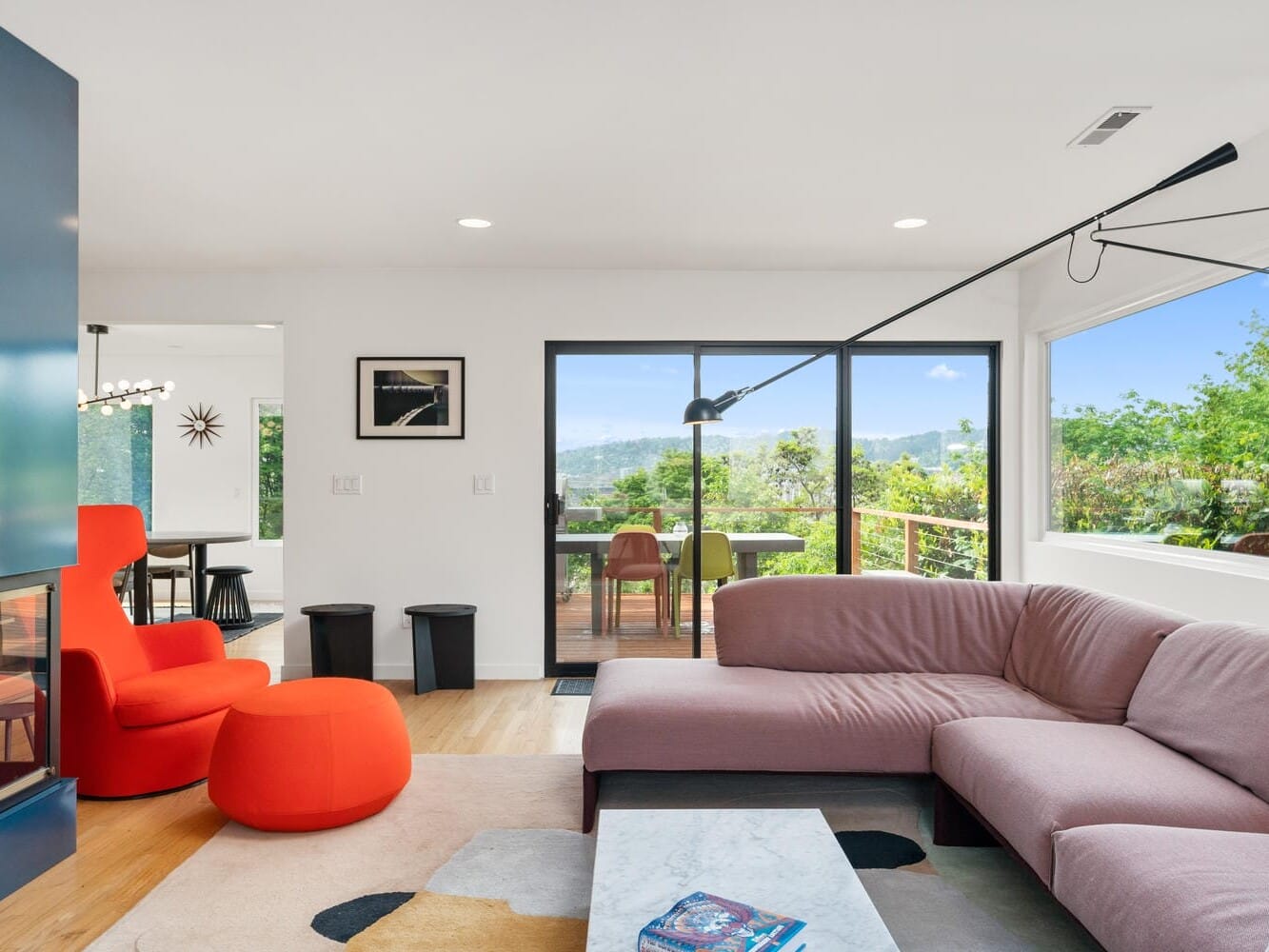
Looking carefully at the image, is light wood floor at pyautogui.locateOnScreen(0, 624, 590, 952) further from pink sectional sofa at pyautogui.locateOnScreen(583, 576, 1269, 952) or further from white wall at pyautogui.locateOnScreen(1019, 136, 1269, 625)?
white wall at pyautogui.locateOnScreen(1019, 136, 1269, 625)

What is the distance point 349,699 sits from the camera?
9.70 feet

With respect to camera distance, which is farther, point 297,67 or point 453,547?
point 453,547

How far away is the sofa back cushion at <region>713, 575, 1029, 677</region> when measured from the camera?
3.38m

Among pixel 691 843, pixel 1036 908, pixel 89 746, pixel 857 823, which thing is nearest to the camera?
pixel 691 843

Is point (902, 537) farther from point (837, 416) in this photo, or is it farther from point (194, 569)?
point (194, 569)

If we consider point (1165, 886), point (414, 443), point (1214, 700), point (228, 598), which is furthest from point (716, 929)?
point (228, 598)

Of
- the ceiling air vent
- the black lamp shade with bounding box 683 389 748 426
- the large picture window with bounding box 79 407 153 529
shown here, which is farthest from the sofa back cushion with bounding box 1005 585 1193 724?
the large picture window with bounding box 79 407 153 529

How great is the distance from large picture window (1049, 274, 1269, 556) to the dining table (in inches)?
216

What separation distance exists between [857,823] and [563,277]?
11.2ft

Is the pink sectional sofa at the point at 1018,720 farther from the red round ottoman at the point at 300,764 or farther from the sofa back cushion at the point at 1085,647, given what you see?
the red round ottoman at the point at 300,764

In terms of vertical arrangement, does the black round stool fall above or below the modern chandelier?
below

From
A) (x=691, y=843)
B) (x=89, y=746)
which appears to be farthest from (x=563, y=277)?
(x=691, y=843)

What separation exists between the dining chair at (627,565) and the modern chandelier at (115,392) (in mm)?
3942

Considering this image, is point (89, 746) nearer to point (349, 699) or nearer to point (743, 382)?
point (349, 699)
